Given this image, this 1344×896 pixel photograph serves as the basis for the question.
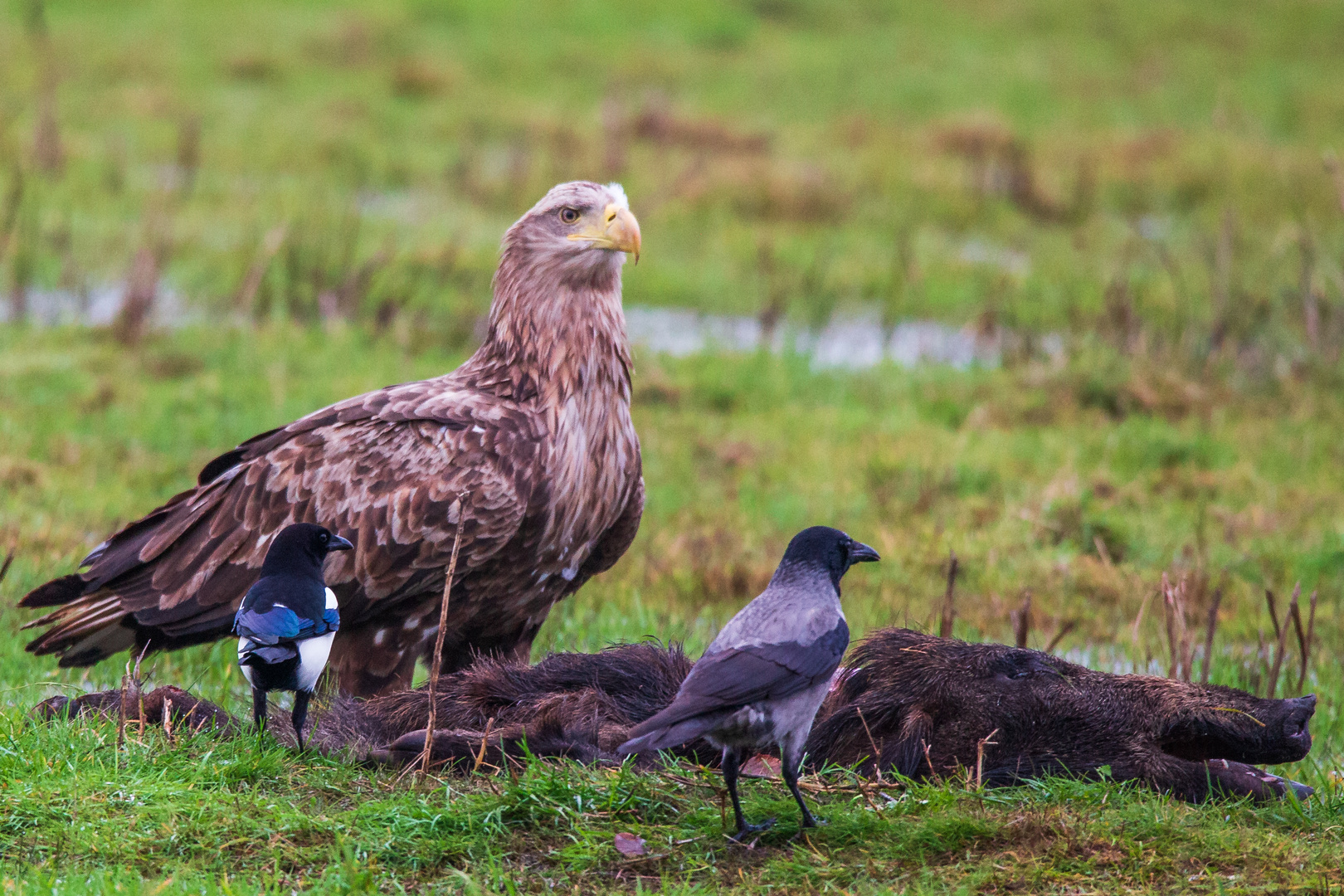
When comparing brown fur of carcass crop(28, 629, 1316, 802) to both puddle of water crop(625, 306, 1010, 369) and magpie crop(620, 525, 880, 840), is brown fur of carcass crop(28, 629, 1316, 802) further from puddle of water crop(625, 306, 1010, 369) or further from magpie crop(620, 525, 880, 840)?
puddle of water crop(625, 306, 1010, 369)

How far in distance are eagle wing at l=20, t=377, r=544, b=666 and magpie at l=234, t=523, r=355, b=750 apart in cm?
82

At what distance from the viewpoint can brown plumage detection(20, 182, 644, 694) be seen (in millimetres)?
5715

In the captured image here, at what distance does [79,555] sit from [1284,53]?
25334mm

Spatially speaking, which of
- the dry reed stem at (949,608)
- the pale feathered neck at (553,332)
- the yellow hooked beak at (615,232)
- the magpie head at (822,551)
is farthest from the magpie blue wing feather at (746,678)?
the yellow hooked beak at (615,232)

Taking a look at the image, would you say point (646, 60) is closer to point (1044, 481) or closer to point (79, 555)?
point (1044, 481)

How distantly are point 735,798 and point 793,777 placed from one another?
0.59ft

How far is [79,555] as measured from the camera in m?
7.52

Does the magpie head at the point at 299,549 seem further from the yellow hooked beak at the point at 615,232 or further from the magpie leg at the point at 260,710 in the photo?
the yellow hooked beak at the point at 615,232

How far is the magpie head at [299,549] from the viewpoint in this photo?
15.5 ft

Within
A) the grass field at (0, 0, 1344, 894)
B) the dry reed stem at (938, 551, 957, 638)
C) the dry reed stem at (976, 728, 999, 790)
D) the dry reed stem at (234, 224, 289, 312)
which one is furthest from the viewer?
the dry reed stem at (234, 224, 289, 312)

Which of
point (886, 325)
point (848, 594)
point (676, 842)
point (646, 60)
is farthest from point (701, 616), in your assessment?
point (646, 60)

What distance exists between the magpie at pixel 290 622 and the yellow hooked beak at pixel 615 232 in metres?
1.79

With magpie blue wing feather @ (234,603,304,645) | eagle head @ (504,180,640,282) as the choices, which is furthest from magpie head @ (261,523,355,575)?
eagle head @ (504,180,640,282)

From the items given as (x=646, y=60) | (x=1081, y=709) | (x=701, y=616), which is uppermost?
(x=646, y=60)
